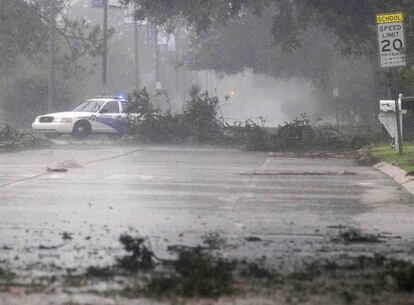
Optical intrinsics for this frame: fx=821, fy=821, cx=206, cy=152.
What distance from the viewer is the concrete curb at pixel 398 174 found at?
554 inches

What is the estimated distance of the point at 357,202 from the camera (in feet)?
39.3

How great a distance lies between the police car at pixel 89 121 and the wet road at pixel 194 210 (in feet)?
42.5

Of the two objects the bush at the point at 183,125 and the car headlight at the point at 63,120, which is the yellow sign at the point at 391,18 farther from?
the car headlight at the point at 63,120

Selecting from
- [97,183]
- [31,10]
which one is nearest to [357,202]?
[97,183]

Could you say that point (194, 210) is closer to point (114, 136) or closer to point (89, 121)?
point (89, 121)

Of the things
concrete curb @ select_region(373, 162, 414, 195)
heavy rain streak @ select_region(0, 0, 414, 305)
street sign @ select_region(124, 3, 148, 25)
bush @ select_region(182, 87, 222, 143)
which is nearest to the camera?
heavy rain streak @ select_region(0, 0, 414, 305)

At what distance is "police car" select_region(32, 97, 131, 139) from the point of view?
32094 millimetres

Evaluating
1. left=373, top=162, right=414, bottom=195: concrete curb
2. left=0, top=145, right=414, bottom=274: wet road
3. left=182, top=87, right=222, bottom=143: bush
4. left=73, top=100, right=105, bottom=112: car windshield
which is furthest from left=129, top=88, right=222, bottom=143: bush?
A: left=373, top=162, right=414, bottom=195: concrete curb

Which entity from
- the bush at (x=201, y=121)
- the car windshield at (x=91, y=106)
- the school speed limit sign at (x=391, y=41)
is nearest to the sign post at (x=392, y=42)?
the school speed limit sign at (x=391, y=41)

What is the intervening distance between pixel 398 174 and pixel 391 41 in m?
3.91

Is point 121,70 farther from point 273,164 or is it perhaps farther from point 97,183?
point 97,183

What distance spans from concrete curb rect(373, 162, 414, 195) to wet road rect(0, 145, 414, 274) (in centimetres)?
19

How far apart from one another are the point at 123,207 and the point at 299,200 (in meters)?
2.74

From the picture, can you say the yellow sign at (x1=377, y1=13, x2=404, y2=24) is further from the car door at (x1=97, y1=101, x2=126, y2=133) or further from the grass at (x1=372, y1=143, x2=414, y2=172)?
the car door at (x1=97, y1=101, x2=126, y2=133)
